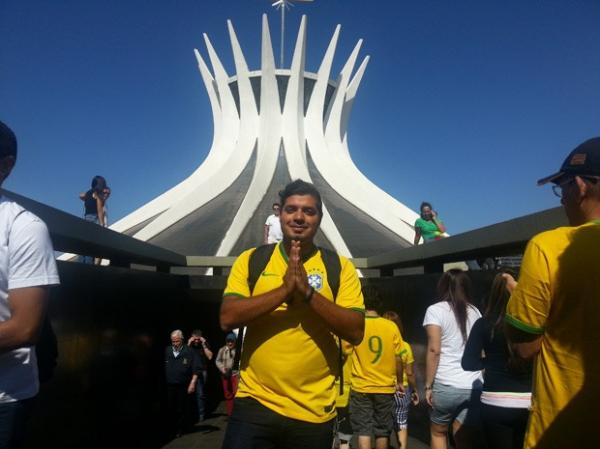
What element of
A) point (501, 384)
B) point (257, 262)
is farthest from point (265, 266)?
point (501, 384)

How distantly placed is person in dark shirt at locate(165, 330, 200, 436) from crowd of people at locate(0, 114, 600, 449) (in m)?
3.78

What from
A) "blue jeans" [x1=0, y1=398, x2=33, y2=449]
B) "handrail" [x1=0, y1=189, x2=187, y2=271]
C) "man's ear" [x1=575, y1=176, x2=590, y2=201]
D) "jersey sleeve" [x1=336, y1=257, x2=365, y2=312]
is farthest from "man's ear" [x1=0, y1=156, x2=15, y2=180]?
"man's ear" [x1=575, y1=176, x2=590, y2=201]

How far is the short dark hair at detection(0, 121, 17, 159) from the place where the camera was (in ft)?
5.06

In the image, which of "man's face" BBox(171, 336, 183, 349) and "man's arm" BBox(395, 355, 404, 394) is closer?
"man's arm" BBox(395, 355, 404, 394)

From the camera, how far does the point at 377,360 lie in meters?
3.76

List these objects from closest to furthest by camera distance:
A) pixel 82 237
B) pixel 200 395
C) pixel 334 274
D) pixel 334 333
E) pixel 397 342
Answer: pixel 334 333
pixel 334 274
pixel 82 237
pixel 397 342
pixel 200 395

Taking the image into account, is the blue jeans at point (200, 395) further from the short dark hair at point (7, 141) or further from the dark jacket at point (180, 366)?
the short dark hair at point (7, 141)

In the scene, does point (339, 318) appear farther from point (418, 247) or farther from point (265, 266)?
point (418, 247)

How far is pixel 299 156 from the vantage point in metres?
19.3

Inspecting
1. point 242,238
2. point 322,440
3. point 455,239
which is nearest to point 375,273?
point 242,238

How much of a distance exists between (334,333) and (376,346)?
2.02 metres

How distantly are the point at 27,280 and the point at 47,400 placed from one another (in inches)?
84.0

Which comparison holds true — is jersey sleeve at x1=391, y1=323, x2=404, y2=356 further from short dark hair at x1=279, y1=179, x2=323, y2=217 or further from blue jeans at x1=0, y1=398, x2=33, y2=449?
blue jeans at x1=0, y1=398, x2=33, y2=449

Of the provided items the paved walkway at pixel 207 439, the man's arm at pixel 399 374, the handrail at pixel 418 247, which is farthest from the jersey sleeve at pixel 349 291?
the paved walkway at pixel 207 439
